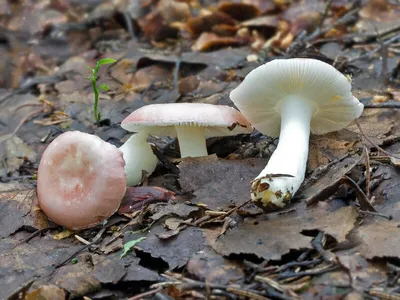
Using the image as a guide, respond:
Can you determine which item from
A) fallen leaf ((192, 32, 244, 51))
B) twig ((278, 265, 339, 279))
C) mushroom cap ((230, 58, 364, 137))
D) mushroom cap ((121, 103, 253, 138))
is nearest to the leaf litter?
Result: twig ((278, 265, 339, 279))

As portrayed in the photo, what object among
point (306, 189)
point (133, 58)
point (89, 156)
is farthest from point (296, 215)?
point (133, 58)

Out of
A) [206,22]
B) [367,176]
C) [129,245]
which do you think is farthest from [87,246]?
[206,22]

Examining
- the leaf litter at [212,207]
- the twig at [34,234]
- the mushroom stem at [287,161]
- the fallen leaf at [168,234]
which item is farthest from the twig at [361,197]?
the twig at [34,234]

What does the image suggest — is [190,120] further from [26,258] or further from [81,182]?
[26,258]

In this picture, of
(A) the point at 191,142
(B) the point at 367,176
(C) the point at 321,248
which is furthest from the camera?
(A) the point at 191,142

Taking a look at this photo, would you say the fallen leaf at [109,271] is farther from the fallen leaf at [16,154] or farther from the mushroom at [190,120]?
the fallen leaf at [16,154]

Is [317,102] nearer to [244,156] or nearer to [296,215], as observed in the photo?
[244,156]
